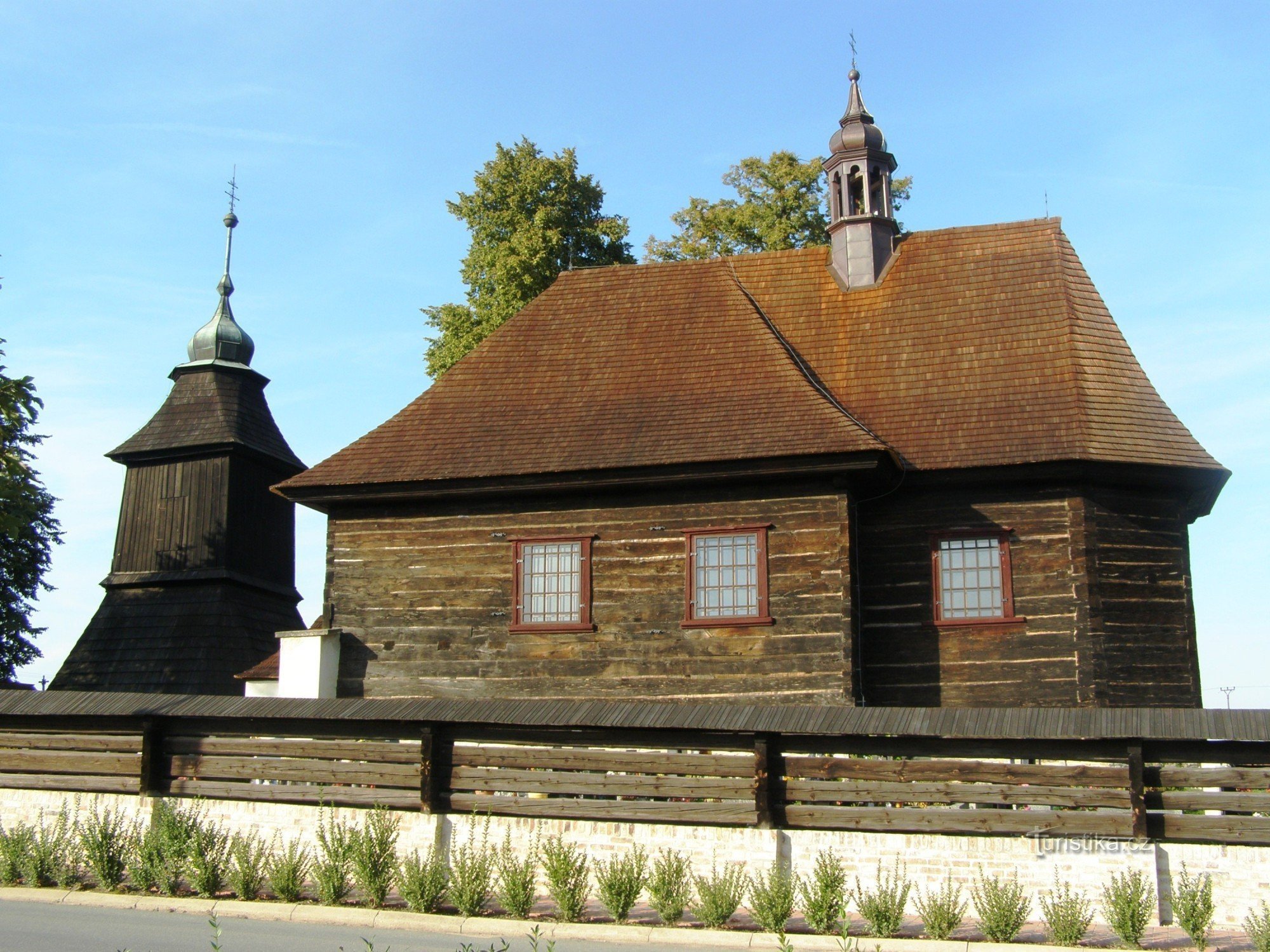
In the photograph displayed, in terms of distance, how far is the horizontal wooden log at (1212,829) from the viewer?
34.8 feet

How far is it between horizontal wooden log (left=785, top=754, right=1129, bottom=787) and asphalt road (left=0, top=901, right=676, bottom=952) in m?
2.54

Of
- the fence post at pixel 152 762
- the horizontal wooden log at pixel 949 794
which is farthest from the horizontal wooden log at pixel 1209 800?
the fence post at pixel 152 762

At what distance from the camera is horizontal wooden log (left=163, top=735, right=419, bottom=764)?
12789mm

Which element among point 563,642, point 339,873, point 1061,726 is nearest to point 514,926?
point 339,873

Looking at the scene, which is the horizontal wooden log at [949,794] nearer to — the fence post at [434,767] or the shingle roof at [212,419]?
the fence post at [434,767]

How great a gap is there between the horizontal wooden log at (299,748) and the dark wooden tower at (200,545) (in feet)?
45.9

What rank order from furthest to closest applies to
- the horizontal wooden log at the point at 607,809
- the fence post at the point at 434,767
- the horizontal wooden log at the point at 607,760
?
the fence post at the point at 434,767, the horizontal wooden log at the point at 607,760, the horizontal wooden log at the point at 607,809

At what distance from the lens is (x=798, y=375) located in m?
17.2

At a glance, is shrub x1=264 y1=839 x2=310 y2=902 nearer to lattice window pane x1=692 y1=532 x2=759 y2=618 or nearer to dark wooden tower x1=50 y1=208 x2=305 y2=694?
lattice window pane x1=692 y1=532 x2=759 y2=618

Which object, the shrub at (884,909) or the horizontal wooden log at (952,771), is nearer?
the shrub at (884,909)

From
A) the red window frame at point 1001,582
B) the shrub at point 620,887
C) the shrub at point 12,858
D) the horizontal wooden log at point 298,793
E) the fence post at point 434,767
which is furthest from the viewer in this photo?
the red window frame at point 1001,582

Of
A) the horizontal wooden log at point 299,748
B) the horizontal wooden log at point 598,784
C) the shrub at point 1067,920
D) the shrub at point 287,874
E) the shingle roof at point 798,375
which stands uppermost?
the shingle roof at point 798,375

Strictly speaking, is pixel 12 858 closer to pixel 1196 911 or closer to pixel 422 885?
pixel 422 885

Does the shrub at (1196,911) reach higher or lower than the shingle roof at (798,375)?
lower
